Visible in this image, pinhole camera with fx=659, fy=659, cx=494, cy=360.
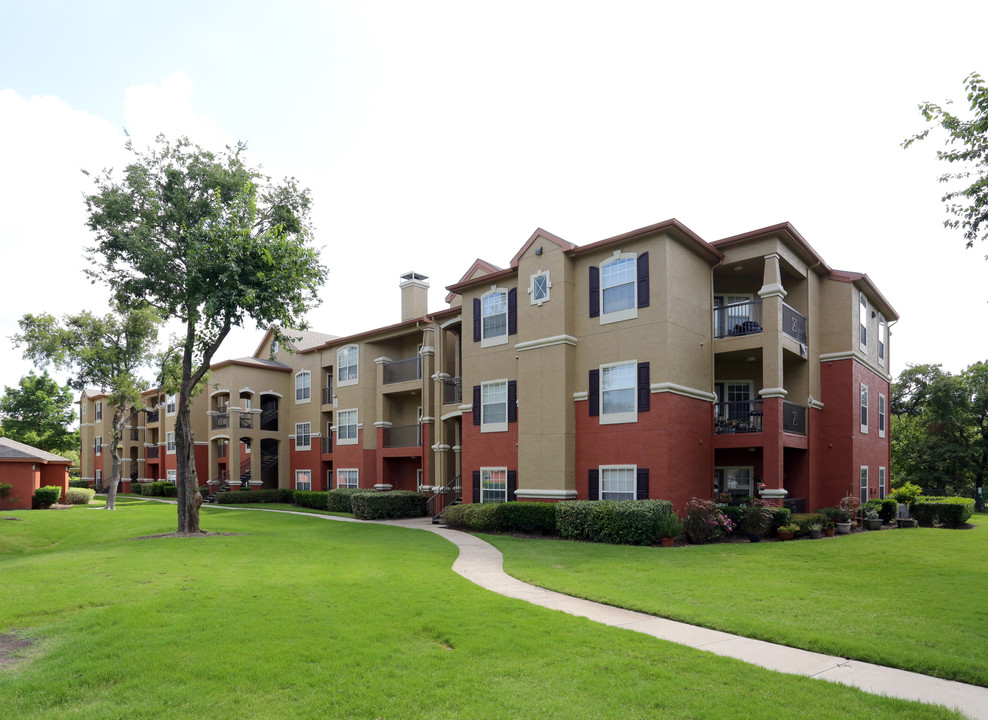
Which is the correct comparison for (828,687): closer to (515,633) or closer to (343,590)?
(515,633)

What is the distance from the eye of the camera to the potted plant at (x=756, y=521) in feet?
61.3

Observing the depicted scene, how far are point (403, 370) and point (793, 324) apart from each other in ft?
58.4

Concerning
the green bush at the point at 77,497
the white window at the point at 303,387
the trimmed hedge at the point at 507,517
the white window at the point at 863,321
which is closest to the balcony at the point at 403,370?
the white window at the point at 303,387

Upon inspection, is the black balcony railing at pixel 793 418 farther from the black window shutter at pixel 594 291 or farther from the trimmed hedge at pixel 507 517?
the trimmed hedge at pixel 507 517

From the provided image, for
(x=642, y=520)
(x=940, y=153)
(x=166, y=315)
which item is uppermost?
(x=940, y=153)

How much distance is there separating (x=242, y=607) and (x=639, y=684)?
6161 millimetres

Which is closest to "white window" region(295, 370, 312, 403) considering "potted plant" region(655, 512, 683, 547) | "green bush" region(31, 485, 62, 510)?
"green bush" region(31, 485, 62, 510)

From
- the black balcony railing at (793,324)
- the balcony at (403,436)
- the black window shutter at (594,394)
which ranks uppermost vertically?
the black balcony railing at (793,324)

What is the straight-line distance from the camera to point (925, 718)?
577cm

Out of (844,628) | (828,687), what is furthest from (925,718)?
(844,628)

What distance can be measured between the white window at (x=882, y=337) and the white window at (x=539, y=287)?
15.3 m

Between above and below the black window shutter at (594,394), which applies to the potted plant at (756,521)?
below

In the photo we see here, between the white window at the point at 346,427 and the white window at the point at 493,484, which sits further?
the white window at the point at 346,427

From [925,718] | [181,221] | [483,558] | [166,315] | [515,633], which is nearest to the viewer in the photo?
[925,718]
